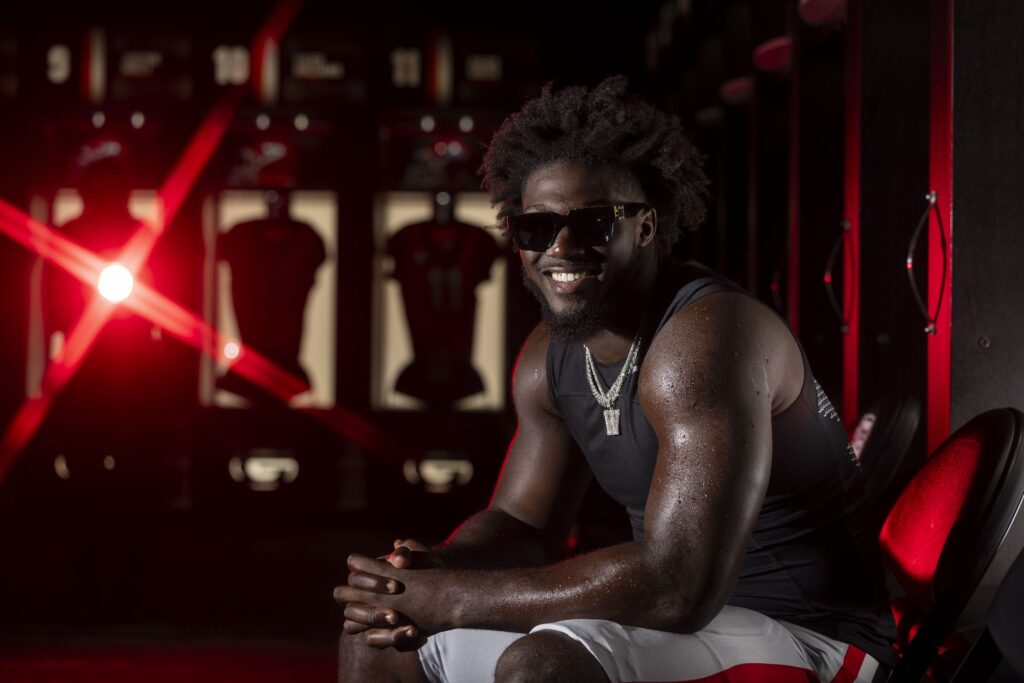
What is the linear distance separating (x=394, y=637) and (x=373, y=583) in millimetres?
79

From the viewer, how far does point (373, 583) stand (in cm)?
142

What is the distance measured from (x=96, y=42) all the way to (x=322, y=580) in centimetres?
299

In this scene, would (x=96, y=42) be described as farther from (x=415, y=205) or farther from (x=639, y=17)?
(x=639, y=17)

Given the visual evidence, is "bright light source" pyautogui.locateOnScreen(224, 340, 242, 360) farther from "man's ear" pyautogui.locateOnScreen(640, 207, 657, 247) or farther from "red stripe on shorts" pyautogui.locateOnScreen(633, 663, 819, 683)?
"red stripe on shorts" pyautogui.locateOnScreen(633, 663, 819, 683)

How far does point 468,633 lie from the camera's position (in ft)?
4.74

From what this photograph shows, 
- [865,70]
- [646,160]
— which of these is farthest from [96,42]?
Answer: [646,160]

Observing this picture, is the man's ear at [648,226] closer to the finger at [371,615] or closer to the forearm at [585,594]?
the forearm at [585,594]

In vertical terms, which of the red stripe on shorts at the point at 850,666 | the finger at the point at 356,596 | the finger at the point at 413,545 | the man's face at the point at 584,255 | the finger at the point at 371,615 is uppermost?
the man's face at the point at 584,255

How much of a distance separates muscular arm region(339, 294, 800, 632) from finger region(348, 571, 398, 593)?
5cm

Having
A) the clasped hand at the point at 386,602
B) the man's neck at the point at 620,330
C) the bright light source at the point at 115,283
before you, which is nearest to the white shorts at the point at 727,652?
the clasped hand at the point at 386,602

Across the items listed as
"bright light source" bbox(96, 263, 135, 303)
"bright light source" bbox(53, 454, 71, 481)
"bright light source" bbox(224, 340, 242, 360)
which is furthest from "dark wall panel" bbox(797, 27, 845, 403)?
"bright light source" bbox(53, 454, 71, 481)

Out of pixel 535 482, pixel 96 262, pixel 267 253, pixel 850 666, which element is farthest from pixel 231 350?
pixel 850 666

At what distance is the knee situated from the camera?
117 centimetres

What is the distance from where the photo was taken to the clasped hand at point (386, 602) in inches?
54.5
